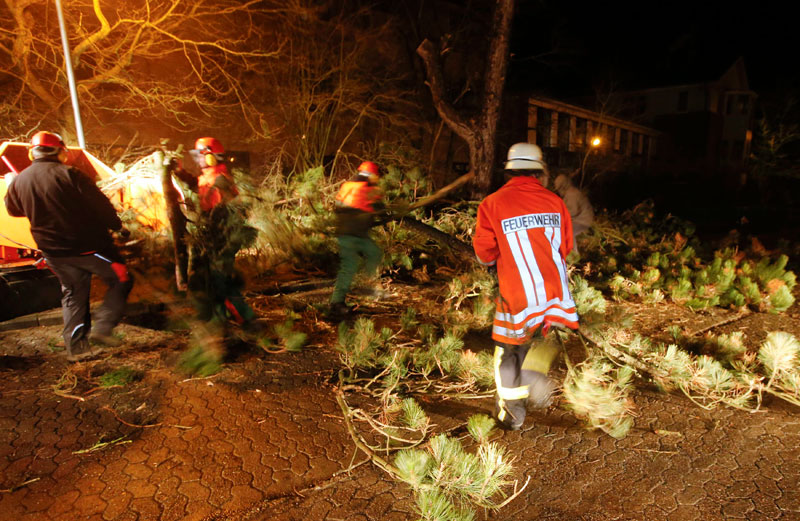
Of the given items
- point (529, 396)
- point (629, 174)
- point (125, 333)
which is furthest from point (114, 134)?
point (629, 174)

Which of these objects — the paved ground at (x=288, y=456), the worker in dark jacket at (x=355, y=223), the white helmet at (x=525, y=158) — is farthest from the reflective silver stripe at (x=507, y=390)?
the worker in dark jacket at (x=355, y=223)

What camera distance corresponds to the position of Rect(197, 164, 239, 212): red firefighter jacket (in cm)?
452

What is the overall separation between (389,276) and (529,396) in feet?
14.7

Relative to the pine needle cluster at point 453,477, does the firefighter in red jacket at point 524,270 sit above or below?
above

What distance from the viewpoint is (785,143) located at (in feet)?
104

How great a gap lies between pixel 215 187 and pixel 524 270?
3.19 meters

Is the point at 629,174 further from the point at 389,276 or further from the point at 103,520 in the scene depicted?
the point at 103,520

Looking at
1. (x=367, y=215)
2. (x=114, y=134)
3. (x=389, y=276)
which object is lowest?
(x=389, y=276)

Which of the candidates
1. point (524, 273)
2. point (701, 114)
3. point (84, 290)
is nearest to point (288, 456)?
point (524, 273)

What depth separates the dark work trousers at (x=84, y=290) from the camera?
→ 4.05m

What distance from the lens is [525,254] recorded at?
292 centimetres

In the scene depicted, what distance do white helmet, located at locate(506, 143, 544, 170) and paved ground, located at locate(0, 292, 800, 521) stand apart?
1.86 meters

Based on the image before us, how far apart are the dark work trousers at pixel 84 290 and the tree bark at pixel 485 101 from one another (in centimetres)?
646

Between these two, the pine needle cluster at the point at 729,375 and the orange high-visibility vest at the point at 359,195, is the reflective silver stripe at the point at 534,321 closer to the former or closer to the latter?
the pine needle cluster at the point at 729,375
